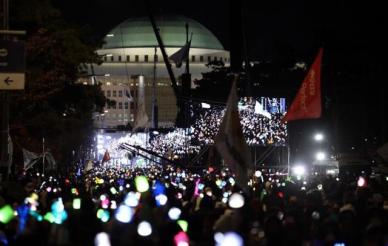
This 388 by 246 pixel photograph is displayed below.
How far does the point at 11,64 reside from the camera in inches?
846

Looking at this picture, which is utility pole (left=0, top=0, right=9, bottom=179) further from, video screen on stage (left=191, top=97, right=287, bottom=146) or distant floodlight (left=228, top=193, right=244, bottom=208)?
distant floodlight (left=228, top=193, right=244, bottom=208)

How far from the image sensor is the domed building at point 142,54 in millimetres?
160875

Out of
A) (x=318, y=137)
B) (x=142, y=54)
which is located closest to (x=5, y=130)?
(x=318, y=137)

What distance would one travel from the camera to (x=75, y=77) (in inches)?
1663

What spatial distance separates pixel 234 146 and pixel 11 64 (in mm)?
7392

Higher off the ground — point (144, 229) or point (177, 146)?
point (177, 146)

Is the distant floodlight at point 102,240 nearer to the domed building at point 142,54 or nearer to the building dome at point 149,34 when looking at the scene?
the domed building at point 142,54

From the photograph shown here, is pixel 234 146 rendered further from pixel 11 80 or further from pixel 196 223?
pixel 11 80

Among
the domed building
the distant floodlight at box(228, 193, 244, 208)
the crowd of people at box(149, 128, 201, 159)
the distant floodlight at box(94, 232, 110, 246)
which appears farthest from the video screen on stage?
the domed building

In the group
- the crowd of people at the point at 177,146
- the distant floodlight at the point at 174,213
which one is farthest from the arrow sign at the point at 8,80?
the crowd of people at the point at 177,146

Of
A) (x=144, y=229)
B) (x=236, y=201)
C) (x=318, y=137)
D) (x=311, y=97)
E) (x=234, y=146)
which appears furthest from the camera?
(x=318, y=137)

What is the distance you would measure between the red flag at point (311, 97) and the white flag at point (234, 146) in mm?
2292

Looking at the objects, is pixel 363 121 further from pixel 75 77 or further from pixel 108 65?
pixel 108 65

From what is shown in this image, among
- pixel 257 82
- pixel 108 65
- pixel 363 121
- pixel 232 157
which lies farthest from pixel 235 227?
pixel 108 65
